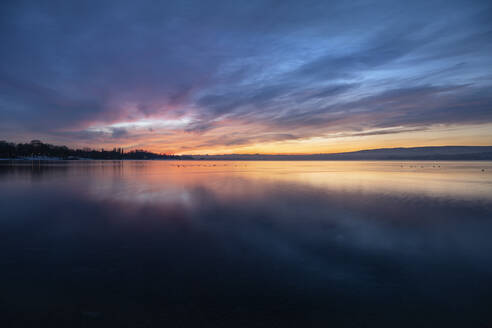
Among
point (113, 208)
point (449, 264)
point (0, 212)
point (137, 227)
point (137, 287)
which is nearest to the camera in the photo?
point (137, 287)

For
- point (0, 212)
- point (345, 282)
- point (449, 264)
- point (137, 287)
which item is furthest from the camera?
point (0, 212)

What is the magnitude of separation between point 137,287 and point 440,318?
205 inches

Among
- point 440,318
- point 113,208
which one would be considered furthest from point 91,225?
point 440,318

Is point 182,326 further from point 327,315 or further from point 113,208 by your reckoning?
point 113,208

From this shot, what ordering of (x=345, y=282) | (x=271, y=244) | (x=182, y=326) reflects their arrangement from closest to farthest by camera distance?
(x=182, y=326)
(x=345, y=282)
(x=271, y=244)

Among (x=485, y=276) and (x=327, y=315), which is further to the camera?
(x=485, y=276)

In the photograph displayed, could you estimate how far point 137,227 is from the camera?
26.5 ft

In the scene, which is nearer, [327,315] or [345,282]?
[327,315]

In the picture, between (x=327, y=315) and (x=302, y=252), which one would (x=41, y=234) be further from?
(x=327, y=315)

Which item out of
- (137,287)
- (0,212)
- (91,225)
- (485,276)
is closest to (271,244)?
(137,287)

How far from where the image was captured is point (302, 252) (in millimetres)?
6020

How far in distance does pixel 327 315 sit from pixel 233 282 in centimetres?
179

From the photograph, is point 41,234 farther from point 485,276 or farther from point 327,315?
point 485,276

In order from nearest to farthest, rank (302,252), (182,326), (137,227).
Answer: (182,326) → (302,252) → (137,227)
